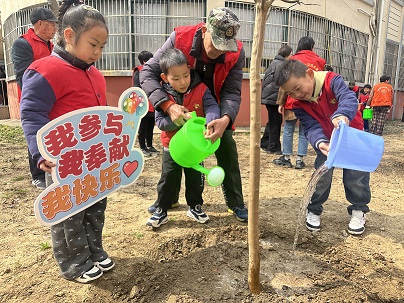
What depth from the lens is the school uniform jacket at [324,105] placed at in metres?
2.46

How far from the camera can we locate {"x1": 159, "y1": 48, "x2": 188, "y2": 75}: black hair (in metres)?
2.28

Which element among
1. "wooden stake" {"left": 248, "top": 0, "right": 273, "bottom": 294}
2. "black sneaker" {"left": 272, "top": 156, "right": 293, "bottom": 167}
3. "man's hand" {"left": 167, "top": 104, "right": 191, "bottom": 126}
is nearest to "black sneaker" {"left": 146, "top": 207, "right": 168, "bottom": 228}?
"man's hand" {"left": 167, "top": 104, "right": 191, "bottom": 126}

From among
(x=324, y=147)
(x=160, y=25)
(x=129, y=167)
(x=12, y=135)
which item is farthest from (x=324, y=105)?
(x=12, y=135)

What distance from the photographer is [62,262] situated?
2.02m

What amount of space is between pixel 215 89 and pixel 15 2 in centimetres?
959

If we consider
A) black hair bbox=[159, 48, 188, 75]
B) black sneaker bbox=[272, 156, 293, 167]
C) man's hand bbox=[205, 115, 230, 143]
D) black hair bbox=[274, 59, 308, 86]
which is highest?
black hair bbox=[159, 48, 188, 75]

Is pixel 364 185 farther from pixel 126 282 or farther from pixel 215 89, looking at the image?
pixel 126 282

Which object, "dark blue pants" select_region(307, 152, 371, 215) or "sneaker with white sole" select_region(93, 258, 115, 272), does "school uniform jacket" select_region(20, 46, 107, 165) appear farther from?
"dark blue pants" select_region(307, 152, 371, 215)

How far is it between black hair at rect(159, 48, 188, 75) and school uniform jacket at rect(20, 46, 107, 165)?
528 mm

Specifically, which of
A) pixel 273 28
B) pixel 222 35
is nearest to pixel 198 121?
pixel 222 35

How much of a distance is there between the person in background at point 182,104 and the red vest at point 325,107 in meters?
0.76

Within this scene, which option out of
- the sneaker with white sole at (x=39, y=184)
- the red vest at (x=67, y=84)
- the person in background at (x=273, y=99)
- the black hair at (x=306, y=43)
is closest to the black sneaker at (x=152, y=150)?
the person in background at (x=273, y=99)

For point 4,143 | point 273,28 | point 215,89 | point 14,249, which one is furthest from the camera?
point 273,28

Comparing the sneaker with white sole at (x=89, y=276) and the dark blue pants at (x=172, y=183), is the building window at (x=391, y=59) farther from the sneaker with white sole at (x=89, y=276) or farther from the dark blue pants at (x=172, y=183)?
the sneaker with white sole at (x=89, y=276)
